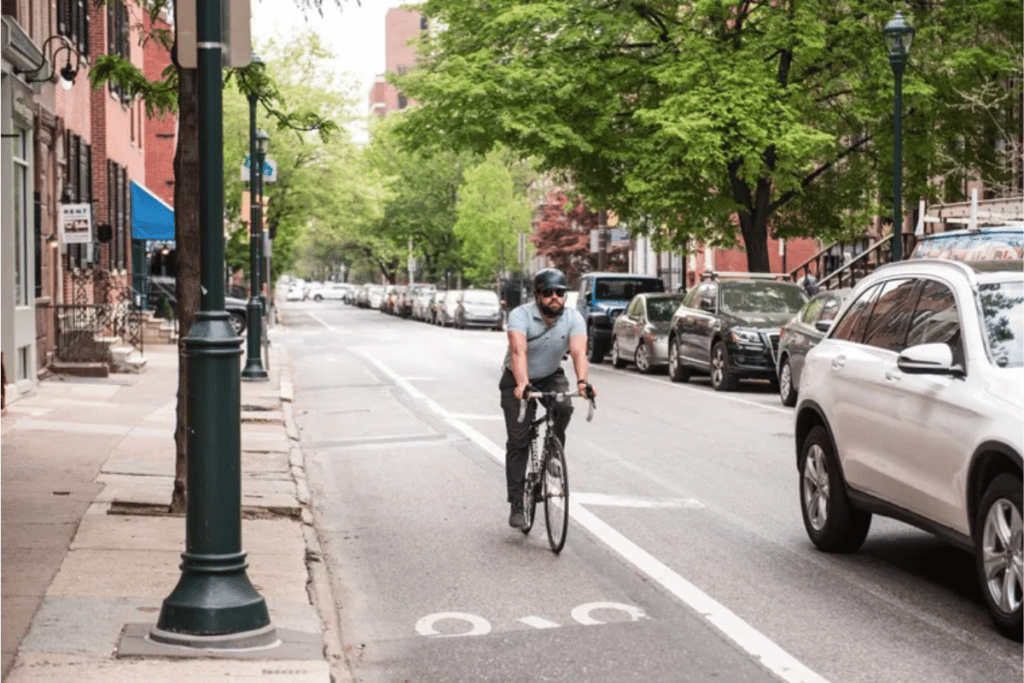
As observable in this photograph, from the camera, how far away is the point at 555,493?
10000mm

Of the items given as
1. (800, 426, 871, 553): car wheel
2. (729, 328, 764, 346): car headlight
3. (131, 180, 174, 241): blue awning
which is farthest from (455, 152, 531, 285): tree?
(800, 426, 871, 553): car wheel

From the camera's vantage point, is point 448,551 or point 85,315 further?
point 85,315

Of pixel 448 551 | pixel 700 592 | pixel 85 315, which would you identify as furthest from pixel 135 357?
pixel 700 592

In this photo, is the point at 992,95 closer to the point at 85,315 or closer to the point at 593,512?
the point at 85,315

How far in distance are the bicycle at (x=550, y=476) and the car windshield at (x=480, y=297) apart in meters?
46.9

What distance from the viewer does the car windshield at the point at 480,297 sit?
189ft

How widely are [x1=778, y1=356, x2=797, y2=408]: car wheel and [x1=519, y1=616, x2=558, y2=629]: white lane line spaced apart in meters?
13.6

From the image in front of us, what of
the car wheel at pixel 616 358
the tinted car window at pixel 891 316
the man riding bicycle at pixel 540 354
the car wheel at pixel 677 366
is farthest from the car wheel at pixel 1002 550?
the car wheel at pixel 616 358

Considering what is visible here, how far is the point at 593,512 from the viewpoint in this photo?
463 inches

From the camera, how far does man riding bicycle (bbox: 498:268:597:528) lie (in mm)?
10141

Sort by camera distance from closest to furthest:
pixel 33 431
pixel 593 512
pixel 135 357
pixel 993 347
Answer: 1. pixel 993 347
2. pixel 593 512
3. pixel 33 431
4. pixel 135 357

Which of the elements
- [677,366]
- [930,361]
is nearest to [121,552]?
[930,361]

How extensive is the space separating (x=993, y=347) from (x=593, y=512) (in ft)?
14.2

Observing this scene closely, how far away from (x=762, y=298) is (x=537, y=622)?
18.2 meters
